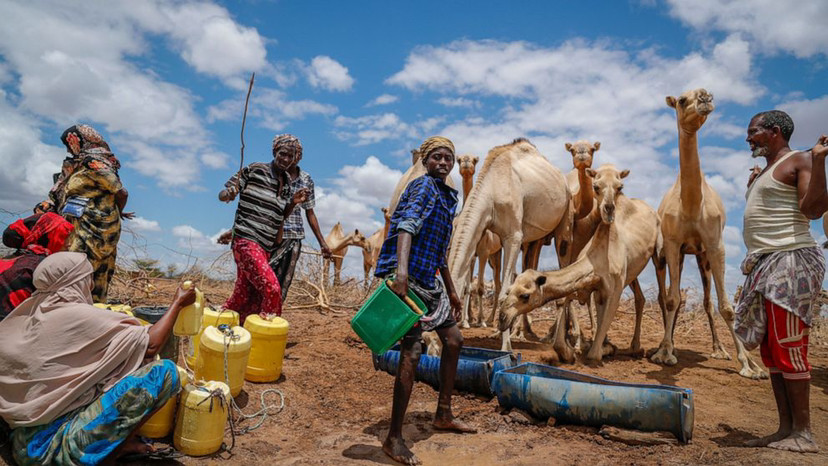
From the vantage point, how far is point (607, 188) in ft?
23.3

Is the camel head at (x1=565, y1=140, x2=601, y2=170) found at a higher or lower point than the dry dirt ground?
higher

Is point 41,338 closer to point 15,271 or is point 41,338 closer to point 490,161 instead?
point 15,271

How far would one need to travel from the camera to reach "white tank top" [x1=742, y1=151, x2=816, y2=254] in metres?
4.14

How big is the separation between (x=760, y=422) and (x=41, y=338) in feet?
19.2

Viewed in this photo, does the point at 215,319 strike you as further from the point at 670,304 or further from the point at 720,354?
the point at 720,354

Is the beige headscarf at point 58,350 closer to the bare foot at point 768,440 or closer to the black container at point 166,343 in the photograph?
the black container at point 166,343

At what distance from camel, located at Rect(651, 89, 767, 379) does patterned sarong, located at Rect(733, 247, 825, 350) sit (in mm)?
2851

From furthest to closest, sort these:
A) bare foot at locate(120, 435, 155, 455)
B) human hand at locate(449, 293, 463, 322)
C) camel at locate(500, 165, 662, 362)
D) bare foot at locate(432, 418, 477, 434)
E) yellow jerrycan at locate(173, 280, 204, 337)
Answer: camel at locate(500, 165, 662, 362) → human hand at locate(449, 293, 463, 322) → bare foot at locate(432, 418, 477, 434) → yellow jerrycan at locate(173, 280, 204, 337) → bare foot at locate(120, 435, 155, 455)

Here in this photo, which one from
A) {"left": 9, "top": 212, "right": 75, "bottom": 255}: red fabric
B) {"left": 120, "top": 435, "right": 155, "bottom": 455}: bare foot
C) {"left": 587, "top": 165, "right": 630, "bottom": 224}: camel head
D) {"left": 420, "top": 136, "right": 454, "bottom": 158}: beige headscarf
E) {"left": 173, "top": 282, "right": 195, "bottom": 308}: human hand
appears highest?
{"left": 587, "top": 165, "right": 630, "bottom": 224}: camel head

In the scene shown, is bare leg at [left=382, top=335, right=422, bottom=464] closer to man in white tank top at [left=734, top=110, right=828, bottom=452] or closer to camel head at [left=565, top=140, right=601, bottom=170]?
man in white tank top at [left=734, top=110, right=828, bottom=452]

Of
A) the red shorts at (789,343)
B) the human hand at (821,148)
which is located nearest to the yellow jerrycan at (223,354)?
the red shorts at (789,343)

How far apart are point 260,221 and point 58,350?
2.54m

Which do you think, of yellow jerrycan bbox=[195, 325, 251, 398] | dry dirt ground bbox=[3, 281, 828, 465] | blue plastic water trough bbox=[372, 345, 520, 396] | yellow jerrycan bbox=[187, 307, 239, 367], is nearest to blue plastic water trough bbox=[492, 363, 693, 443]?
dry dirt ground bbox=[3, 281, 828, 465]

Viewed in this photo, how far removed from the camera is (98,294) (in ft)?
17.3
